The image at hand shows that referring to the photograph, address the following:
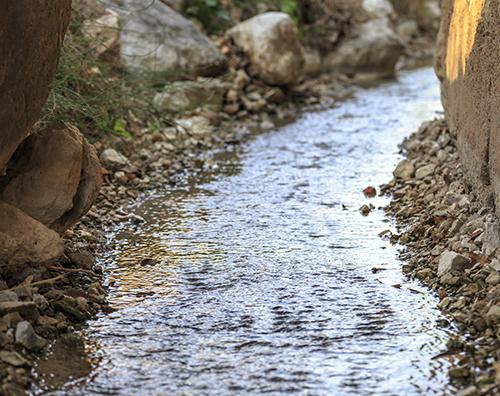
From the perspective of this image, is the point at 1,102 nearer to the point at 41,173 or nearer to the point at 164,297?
the point at 41,173

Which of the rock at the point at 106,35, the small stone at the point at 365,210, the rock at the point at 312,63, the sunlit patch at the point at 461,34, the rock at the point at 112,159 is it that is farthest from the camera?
the rock at the point at 312,63

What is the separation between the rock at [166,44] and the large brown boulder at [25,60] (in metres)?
3.44

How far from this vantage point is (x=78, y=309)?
3.76 metres

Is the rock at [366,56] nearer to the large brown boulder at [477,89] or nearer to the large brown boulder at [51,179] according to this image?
the large brown boulder at [477,89]

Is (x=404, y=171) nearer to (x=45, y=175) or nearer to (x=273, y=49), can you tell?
(x=45, y=175)

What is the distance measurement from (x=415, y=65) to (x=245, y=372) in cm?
858

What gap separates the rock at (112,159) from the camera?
238 inches

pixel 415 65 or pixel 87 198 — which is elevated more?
pixel 87 198

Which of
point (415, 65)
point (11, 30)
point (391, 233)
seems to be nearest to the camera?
point (11, 30)

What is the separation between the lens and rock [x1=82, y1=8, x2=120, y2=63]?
6.23 metres

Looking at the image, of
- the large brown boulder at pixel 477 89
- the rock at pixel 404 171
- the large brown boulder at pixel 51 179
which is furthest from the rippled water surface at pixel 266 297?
the large brown boulder at pixel 477 89

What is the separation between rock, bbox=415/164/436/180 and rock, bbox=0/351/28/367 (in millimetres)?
2987

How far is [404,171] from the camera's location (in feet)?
19.2

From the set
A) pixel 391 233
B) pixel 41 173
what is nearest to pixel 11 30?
pixel 41 173
